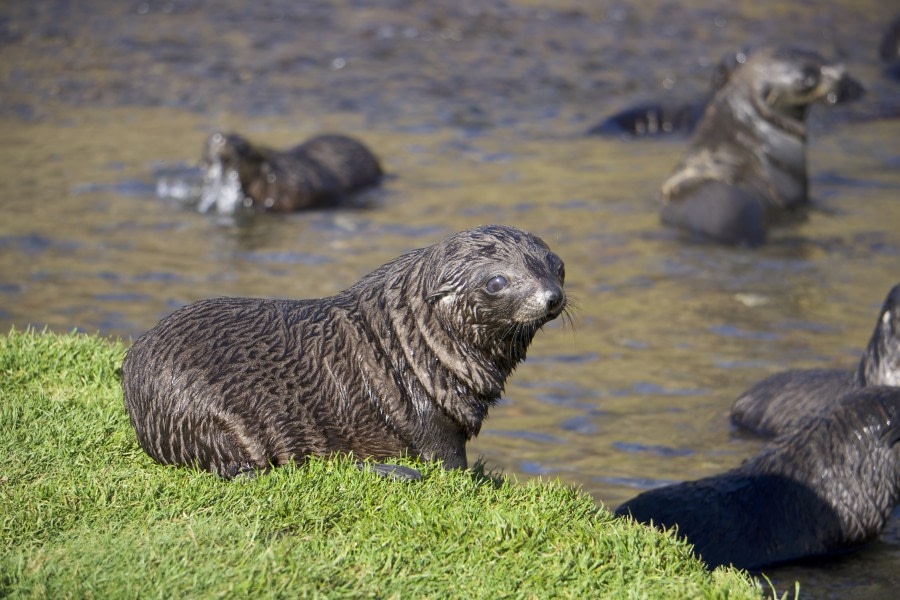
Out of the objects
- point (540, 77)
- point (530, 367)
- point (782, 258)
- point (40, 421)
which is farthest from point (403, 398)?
point (540, 77)

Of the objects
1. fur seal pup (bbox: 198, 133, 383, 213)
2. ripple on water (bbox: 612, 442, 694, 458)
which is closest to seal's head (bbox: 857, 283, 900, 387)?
ripple on water (bbox: 612, 442, 694, 458)

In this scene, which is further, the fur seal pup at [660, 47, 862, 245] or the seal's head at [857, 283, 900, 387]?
the fur seal pup at [660, 47, 862, 245]

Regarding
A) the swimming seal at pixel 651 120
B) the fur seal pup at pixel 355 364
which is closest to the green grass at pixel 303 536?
the fur seal pup at pixel 355 364

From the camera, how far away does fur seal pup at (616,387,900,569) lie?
6.67 metres

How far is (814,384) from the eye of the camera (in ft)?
27.8

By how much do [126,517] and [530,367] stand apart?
208 inches

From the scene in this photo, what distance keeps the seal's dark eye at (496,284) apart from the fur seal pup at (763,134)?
8.34m

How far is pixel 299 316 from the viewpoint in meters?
5.82

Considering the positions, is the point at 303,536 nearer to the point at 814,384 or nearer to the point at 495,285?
the point at 495,285

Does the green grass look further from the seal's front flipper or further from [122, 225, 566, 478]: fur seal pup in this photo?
[122, 225, 566, 478]: fur seal pup

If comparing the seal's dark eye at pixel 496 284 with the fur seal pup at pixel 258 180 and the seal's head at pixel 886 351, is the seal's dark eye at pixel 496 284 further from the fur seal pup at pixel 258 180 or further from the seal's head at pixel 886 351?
the fur seal pup at pixel 258 180

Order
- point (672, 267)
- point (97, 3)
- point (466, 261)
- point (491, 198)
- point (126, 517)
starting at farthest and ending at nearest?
point (97, 3) → point (491, 198) → point (672, 267) → point (466, 261) → point (126, 517)

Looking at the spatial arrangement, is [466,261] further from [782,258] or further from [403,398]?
[782,258]

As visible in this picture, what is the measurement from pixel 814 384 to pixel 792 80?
20.8ft
